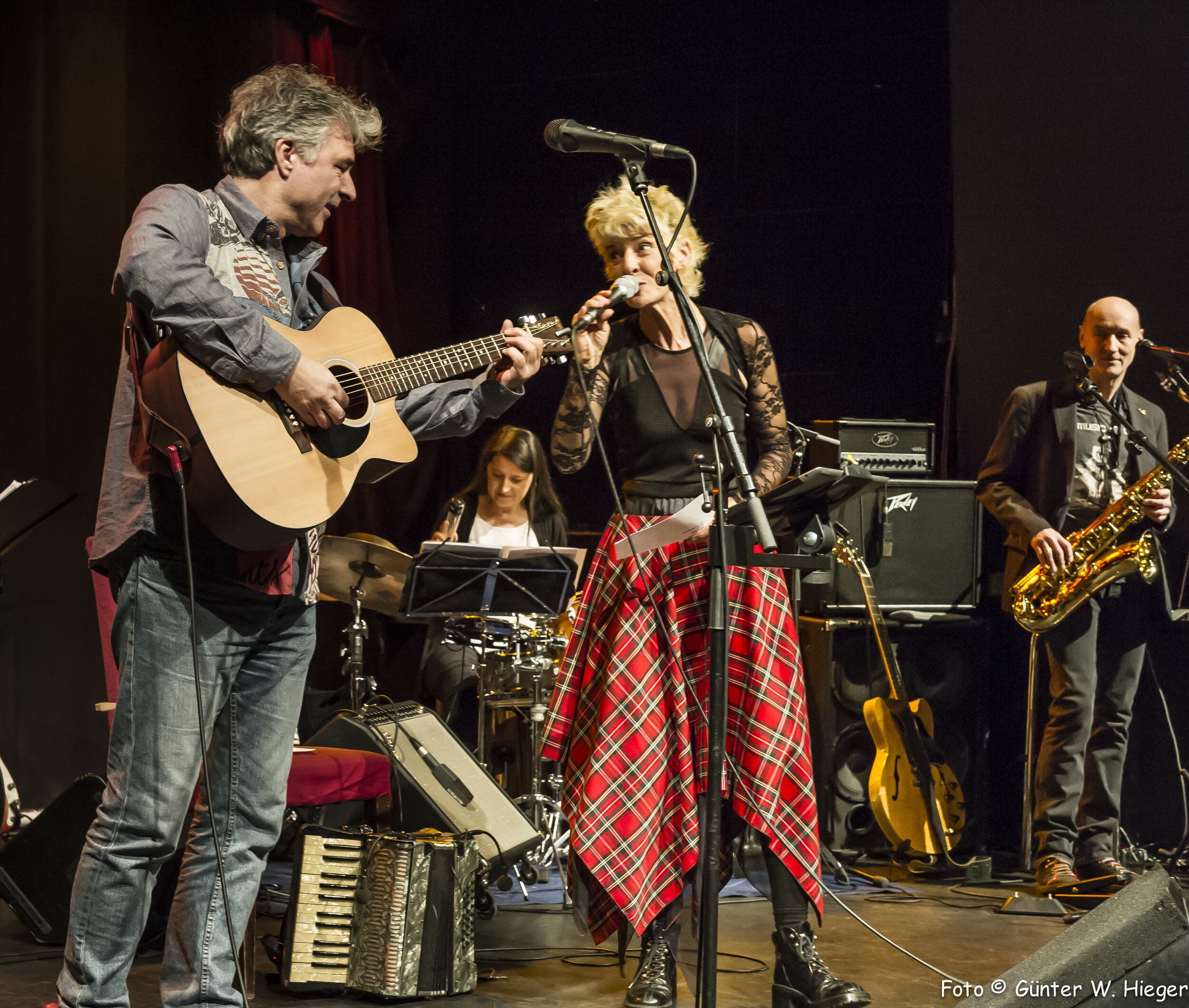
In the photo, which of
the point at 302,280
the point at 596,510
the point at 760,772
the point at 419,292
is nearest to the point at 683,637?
the point at 760,772

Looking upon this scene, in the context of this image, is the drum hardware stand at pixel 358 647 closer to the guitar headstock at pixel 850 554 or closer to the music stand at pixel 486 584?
the music stand at pixel 486 584

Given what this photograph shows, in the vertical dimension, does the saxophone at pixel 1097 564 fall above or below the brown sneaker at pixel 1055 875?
above

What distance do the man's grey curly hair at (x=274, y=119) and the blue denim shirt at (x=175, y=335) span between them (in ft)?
0.28

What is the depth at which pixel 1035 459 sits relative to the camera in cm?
477

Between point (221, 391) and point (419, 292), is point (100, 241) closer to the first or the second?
point (419, 292)

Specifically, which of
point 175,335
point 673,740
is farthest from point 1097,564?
point 175,335

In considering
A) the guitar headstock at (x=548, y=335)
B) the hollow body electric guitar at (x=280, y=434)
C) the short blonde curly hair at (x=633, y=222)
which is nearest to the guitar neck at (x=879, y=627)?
the short blonde curly hair at (x=633, y=222)

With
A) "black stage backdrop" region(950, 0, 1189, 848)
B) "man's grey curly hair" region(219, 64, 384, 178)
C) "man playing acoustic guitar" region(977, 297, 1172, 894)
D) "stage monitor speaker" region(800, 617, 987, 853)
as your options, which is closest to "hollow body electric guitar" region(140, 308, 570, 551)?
"man's grey curly hair" region(219, 64, 384, 178)

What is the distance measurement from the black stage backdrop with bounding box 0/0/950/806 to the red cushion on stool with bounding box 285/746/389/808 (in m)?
2.05

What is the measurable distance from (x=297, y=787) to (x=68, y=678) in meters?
2.28

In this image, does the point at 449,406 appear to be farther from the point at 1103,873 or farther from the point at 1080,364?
the point at 1103,873

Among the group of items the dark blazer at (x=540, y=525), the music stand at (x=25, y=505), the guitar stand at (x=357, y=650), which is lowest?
the guitar stand at (x=357, y=650)

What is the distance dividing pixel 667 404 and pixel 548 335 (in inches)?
14.6

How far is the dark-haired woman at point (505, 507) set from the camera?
5746 mm
